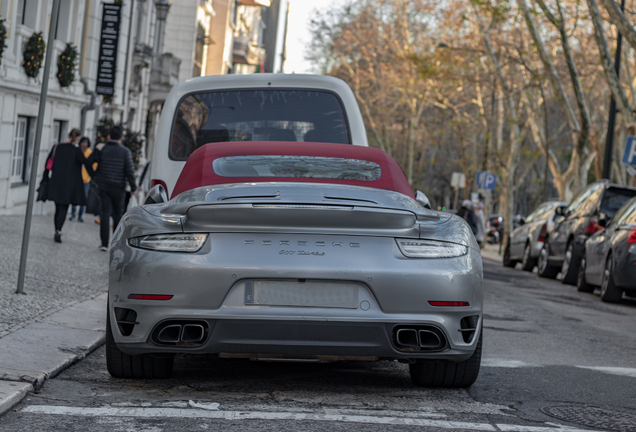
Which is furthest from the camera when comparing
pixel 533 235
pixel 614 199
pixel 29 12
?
pixel 533 235

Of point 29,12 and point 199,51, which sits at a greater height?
point 199,51

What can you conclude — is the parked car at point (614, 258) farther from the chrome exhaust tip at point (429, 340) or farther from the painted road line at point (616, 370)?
the chrome exhaust tip at point (429, 340)

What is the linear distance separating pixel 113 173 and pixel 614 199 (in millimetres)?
8798

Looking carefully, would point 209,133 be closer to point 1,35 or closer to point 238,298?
point 238,298

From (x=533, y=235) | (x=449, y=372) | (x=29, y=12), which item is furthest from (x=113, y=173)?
(x=533, y=235)

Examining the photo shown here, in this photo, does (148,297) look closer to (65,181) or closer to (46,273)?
(46,273)

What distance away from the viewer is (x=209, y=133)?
835cm

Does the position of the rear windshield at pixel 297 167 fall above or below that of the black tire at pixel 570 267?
above

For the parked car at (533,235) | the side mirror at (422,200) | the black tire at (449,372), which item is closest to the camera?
the black tire at (449,372)

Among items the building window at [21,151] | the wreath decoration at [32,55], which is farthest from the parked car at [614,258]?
the building window at [21,151]

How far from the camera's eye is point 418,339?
17.1 feet

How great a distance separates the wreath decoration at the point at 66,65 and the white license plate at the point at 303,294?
2022 cm

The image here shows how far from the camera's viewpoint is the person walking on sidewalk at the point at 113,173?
14.1 m

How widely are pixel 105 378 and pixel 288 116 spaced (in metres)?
3.35
